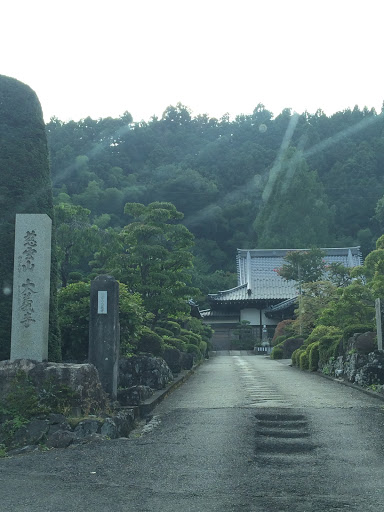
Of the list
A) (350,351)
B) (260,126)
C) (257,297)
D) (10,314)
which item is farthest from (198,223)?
(10,314)

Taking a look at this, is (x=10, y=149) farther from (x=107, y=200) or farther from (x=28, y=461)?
(x=107, y=200)

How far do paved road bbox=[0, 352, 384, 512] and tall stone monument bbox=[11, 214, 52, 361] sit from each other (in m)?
2.19

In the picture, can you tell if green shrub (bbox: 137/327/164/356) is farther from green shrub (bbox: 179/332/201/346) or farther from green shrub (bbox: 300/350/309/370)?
green shrub (bbox: 179/332/201/346)

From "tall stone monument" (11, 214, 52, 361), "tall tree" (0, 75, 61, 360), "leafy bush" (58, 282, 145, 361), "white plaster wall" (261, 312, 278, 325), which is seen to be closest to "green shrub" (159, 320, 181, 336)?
"leafy bush" (58, 282, 145, 361)

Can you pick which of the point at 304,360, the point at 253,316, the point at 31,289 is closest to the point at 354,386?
the point at 304,360

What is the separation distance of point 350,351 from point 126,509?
40.8 feet

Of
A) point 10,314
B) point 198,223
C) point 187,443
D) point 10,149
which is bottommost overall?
point 187,443

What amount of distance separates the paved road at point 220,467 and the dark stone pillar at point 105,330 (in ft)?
4.47

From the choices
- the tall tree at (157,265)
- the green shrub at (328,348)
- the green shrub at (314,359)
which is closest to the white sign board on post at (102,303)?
the green shrub at (328,348)

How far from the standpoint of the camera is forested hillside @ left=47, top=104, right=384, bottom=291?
68875 mm

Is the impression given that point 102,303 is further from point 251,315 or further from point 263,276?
point 263,276

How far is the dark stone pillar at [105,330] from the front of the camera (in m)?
10.8

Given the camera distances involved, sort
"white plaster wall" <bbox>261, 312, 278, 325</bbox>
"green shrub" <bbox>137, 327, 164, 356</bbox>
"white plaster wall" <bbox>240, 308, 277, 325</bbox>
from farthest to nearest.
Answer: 1. "white plaster wall" <bbox>240, 308, 277, 325</bbox>
2. "white plaster wall" <bbox>261, 312, 278, 325</bbox>
3. "green shrub" <bbox>137, 327, 164, 356</bbox>

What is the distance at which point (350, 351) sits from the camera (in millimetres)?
16125
